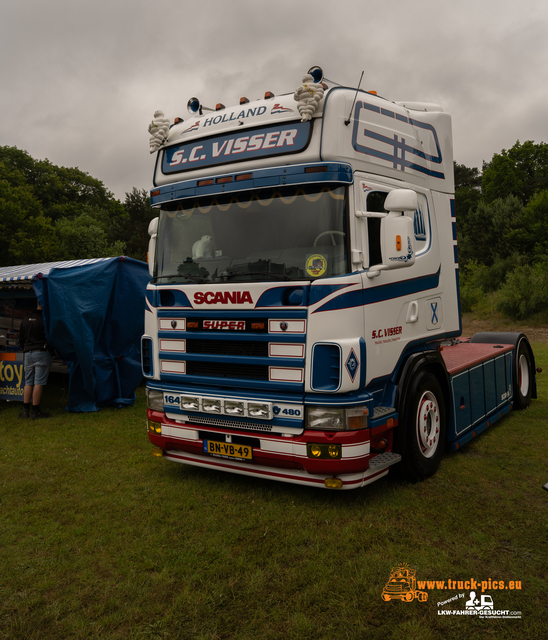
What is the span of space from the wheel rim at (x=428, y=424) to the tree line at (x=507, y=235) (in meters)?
21.5

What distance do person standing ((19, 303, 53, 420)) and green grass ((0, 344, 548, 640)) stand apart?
2.53m

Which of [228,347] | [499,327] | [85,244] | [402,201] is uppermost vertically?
[85,244]

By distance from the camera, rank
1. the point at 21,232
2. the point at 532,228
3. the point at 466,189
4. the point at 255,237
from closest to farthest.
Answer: the point at 255,237 → the point at 21,232 → the point at 532,228 → the point at 466,189

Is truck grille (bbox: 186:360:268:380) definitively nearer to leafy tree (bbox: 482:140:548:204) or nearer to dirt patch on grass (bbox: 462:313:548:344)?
dirt patch on grass (bbox: 462:313:548:344)

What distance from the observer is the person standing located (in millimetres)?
8562

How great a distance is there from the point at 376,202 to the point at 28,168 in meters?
53.4

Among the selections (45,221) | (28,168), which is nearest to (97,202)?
(28,168)

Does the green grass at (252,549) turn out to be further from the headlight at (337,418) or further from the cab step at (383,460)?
the headlight at (337,418)

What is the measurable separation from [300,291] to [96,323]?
559 cm

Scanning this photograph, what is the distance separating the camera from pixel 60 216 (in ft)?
167

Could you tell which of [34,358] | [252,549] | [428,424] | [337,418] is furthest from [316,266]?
[34,358]

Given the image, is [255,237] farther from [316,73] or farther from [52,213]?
[52,213]

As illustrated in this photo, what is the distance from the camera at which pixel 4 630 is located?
3.05m

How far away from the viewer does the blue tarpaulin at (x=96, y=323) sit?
28.0 ft
